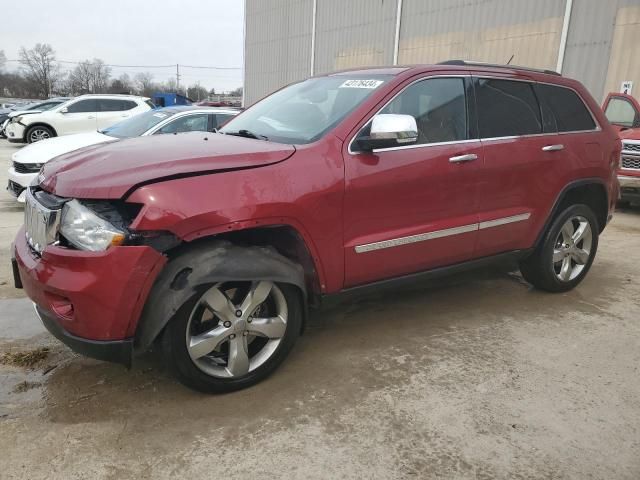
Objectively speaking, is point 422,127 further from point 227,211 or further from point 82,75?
point 82,75

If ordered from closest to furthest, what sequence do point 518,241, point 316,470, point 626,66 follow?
point 316,470
point 518,241
point 626,66

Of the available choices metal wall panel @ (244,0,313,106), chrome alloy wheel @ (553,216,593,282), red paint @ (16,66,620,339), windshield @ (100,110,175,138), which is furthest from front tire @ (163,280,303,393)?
metal wall panel @ (244,0,313,106)

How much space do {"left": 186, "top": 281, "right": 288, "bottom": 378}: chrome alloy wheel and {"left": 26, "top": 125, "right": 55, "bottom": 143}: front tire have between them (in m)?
14.2

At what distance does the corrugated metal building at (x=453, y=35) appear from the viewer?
11039 millimetres

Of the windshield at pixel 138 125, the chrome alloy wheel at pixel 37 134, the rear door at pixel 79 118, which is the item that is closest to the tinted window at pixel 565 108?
the windshield at pixel 138 125

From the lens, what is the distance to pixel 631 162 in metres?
8.32

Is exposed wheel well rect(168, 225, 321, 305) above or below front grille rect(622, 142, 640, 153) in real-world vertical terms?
below

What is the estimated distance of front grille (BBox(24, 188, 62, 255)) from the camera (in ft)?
8.18

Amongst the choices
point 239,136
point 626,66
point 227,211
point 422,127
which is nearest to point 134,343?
point 227,211

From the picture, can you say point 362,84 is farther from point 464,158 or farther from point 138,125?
point 138,125

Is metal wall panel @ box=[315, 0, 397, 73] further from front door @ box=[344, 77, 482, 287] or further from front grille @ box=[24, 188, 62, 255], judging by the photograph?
front grille @ box=[24, 188, 62, 255]

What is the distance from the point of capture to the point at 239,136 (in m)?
3.43

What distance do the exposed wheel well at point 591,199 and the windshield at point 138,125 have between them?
16.9 feet

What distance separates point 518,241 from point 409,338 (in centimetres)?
123
